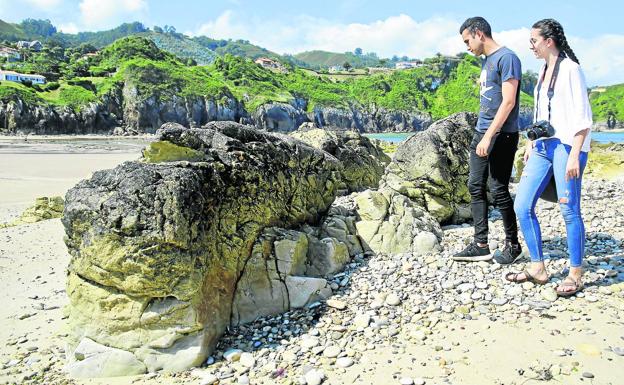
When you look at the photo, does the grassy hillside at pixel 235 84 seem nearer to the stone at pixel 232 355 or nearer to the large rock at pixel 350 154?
the large rock at pixel 350 154

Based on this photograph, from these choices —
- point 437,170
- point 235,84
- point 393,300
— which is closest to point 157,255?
point 393,300

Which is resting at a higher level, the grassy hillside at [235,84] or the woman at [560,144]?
the grassy hillside at [235,84]

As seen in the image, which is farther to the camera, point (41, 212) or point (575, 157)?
point (41, 212)

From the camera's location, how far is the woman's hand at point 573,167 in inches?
173

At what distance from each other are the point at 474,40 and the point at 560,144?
163 cm

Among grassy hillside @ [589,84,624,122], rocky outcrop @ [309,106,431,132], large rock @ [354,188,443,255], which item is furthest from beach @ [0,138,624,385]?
grassy hillside @ [589,84,624,122]

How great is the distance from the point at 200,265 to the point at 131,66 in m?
97.4

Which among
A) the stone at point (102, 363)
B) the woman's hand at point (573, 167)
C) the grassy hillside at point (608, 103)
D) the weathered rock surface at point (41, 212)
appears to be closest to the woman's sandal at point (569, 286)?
the woman's hand at point (573, 167)

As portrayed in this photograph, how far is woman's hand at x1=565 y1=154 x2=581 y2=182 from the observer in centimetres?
440

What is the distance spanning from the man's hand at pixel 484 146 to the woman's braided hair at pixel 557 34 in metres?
1.16

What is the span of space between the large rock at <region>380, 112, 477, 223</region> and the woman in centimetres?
353

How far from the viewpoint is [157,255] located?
4.46 metres

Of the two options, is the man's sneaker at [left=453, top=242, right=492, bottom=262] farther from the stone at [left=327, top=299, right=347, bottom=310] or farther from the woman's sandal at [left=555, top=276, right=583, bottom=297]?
the stone at [left=327, top=299, right=347, bottom=310]

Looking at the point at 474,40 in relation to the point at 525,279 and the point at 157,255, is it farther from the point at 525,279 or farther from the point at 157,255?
the point at 157,255
